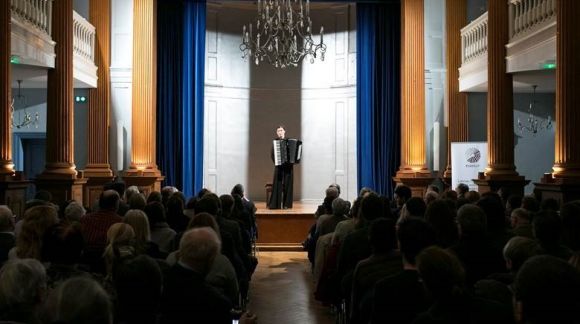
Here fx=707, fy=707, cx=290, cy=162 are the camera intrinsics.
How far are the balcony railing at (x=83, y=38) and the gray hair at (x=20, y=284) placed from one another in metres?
9.94

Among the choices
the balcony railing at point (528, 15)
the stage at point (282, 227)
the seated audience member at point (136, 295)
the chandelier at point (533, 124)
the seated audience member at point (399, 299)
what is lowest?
the stage at point (282, 227)

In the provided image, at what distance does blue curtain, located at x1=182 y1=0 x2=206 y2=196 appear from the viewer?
14.5 metres

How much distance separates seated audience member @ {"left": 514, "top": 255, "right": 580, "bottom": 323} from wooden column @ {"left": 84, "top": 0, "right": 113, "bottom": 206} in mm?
11502

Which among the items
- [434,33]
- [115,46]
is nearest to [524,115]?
[434,33]

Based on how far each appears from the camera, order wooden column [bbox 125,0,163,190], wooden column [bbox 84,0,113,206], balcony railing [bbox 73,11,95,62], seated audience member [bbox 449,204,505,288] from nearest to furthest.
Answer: seated audience member [bbox 449,204,505,288] → balcony railing [bbox 73,11,95,62] → wooden column [bbox 84,0,113,206] → wooden column [bbox 125,0,163,190]

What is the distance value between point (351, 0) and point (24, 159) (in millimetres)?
7680

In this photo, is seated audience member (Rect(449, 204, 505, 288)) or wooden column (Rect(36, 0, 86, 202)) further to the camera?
wooden column (Rect(36, 0, 86, 202))

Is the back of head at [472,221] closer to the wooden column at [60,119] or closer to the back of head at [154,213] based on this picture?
the back of head at [154,213]

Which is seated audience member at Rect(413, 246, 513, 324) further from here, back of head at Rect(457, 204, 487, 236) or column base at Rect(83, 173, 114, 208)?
column base at Rect(83, 173, 114, 208)

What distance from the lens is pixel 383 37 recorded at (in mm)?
14828

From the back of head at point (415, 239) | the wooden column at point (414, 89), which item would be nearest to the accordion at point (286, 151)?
the wooden column at point (414, 89)

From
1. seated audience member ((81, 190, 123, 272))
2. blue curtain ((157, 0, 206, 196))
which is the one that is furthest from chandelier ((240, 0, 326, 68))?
seated audience member ((81, 190, 123, 272))

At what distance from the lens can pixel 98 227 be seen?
5.09 meters

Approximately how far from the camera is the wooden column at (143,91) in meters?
13.4
